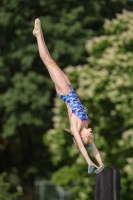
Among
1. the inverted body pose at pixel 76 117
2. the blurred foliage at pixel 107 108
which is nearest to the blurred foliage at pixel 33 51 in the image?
the blurred foliage at pixel 107 108

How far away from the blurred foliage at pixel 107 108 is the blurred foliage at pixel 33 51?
268cm

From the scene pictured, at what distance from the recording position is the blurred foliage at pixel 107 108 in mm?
24672

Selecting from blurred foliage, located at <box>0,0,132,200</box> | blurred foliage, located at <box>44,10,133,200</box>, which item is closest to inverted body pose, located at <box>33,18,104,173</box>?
blurred foliage, located at <box>44,10,133,200</box>

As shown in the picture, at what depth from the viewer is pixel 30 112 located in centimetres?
3027

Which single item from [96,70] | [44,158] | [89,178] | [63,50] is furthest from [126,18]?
[44,158]

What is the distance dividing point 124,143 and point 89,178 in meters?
3.06

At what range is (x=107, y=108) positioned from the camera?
26.0 meters

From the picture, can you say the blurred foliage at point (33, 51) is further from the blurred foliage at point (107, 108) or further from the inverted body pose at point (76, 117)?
the inverted body pose at point (76, 117)

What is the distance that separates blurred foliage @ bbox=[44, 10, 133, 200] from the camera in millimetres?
24672

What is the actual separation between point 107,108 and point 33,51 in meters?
5.63

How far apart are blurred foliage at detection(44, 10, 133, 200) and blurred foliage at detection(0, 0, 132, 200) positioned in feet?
8.80

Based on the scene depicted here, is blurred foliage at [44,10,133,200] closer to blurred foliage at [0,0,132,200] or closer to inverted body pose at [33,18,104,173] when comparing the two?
blurred foliage at [0,0,132,200]

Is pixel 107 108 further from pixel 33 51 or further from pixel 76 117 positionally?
pixel 76 117

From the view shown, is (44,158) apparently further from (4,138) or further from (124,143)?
(124,143)
